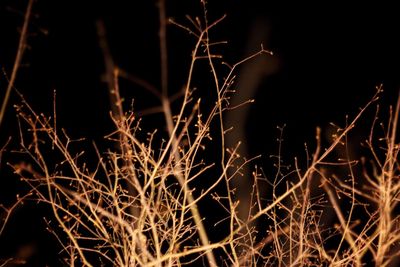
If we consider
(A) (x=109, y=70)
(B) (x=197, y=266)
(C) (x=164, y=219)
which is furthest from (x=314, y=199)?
(A) (x=109, y=70)

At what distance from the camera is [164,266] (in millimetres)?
4895

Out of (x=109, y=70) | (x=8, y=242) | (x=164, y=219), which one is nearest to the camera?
(x=109, y=70)

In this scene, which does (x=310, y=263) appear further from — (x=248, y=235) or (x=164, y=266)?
(x=164, y=266)

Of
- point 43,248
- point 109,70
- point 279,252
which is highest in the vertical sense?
point 109,70

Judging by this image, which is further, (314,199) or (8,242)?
(8,242)

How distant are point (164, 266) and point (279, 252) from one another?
137 centimetres

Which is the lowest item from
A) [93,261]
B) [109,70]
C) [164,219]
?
[93,261]

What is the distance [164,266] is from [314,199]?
1.96 metres

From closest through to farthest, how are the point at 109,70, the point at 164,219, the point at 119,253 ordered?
1. the point at 109,70
2. the point at 119,253
3. the point at 164,219

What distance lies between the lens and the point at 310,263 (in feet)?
16.4

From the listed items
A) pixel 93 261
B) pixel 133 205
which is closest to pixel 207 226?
pixel 93 261

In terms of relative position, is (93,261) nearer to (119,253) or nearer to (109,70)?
(119,253)

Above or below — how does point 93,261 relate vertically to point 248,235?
below

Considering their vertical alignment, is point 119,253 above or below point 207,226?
above
